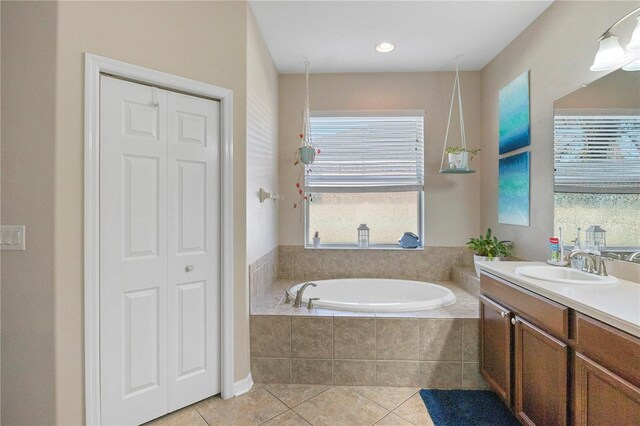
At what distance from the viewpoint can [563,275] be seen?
1784mm

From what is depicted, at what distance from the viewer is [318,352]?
2.13 metres

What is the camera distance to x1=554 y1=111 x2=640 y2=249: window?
1.54m

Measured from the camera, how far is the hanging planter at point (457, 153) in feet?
9.43

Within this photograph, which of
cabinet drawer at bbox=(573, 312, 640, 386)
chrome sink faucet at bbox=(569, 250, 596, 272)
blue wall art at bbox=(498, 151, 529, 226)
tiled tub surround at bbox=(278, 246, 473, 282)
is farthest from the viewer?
tiled tub surround at bbox=(278, 246, 473, 282)

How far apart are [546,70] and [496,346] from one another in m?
1.93

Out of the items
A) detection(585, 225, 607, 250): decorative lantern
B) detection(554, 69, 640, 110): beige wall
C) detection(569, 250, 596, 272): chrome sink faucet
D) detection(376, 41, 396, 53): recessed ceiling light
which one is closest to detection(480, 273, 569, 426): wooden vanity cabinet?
detection(569, 250, 596, 272): chrome sink faucet

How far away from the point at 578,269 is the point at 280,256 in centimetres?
241

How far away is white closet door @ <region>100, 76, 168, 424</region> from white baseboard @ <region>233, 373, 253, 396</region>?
0.42 metres

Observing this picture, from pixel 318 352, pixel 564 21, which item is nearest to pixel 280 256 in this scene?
pixel 318 352

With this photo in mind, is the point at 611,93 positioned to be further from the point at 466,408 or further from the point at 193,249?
the point at 193,249

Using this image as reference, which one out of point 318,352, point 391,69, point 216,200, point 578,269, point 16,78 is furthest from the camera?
point 391,69

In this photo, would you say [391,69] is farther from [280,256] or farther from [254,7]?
[280,256]

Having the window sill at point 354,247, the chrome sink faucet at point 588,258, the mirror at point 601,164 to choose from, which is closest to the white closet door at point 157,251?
the window sill at point 354,247

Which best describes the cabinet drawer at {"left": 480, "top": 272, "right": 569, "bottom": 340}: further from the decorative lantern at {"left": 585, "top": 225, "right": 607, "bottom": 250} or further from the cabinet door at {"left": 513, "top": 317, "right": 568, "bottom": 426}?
the decorative lantern at {"left": 585, "top": 225, "right": 607, "bottom": 250}
